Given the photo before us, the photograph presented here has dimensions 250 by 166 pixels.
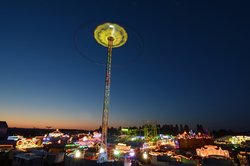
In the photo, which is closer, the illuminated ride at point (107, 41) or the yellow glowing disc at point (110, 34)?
the illuminated ride at point (107, 41)

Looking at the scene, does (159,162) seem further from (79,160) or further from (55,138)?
(55,138)

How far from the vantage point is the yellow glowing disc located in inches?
900

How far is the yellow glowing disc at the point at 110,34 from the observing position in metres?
22.9

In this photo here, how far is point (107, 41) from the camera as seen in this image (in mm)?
25219

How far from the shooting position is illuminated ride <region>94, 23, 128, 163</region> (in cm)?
2214

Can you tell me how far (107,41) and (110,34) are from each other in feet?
5.00

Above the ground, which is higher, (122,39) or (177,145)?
(122,39)

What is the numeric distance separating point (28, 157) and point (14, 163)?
2.19 meters

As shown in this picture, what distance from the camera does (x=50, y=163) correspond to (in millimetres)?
24562

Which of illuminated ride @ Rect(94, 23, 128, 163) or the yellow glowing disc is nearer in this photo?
illuminated ride @ Rect(94, 23, 128, 163)

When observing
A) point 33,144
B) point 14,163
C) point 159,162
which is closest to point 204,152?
point 159,162

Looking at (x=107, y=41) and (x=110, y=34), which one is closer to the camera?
(x=110, y=34)

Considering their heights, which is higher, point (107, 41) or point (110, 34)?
point (110, 34)

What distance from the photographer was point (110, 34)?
2398 cm
